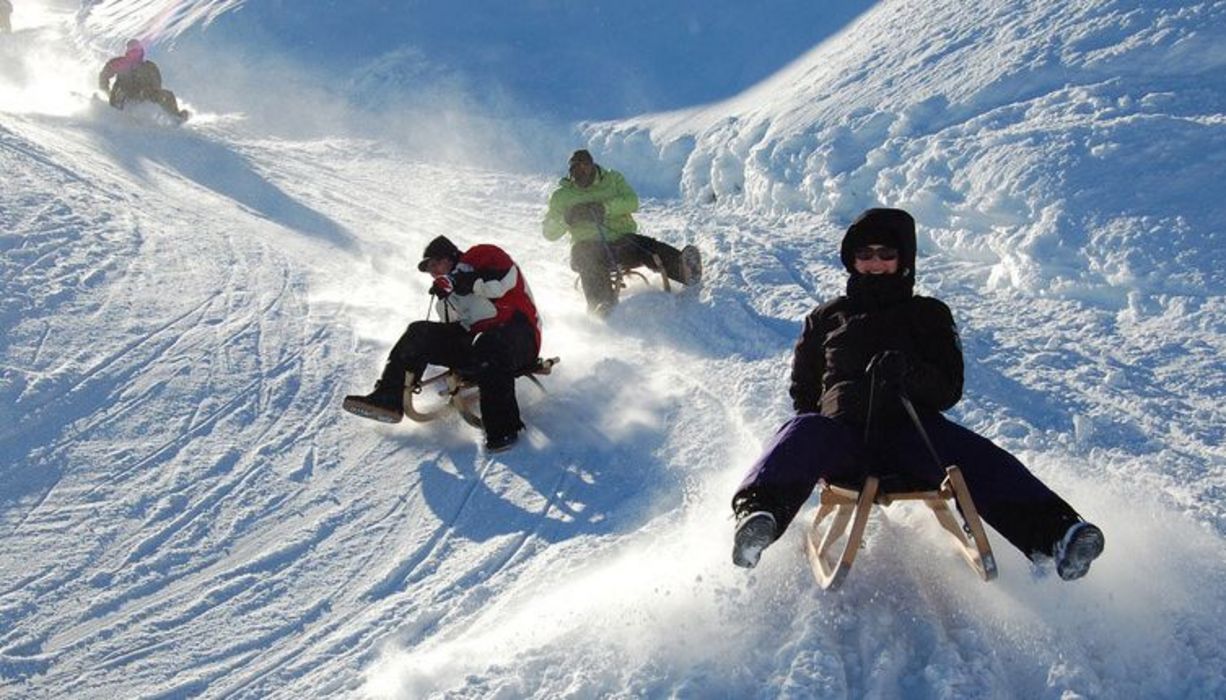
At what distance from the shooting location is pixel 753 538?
348cm

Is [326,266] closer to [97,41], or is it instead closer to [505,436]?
[505,436]

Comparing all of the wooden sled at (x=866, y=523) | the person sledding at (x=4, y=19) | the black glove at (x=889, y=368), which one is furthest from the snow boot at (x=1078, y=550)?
the person sledding at (x=4, y=19)

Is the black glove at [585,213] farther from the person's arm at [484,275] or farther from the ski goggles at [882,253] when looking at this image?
the ski goggles at [882,253]

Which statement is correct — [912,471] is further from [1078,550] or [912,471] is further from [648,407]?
[648,407]

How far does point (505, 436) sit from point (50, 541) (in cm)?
225

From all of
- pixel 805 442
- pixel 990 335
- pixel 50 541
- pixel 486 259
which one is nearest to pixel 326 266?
pixel 486 259

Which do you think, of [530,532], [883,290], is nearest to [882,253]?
[883,290]

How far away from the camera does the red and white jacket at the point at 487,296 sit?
634 cm

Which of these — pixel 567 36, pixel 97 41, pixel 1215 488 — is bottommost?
pixel 1215 488

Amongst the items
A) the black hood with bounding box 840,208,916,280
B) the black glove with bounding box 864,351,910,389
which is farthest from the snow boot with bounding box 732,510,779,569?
the black hood with bounding box 840,208,916,280

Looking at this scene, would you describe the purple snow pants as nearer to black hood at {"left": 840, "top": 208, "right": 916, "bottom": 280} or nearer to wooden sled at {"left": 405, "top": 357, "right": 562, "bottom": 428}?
black hood at {"left": 840, "top": 208, "right": 916, "bottom": 280}

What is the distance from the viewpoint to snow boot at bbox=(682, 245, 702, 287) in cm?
821

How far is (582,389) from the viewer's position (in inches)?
268

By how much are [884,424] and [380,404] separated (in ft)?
10.1
